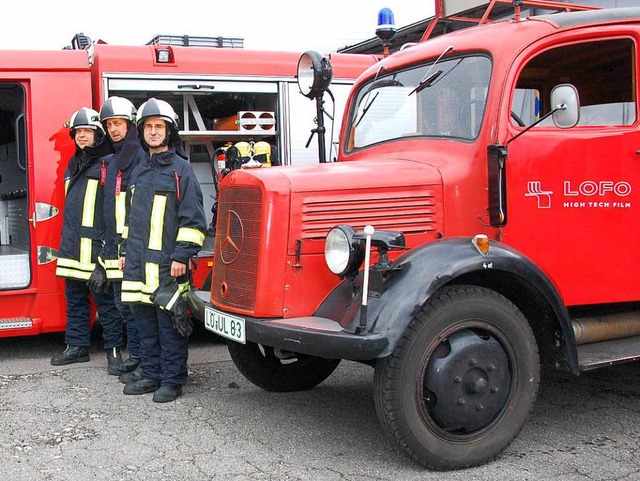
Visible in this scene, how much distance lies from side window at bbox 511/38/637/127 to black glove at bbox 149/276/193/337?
2.31 m

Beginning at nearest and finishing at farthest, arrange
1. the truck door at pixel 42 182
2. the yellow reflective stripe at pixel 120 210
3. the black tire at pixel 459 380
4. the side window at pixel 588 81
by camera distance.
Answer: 1. the black tire at pixel 459 380
2. the side window at pixel 588 81
3. the yellow reflective stripe at pixel 120 210
4. the truck door at pixel 42 182

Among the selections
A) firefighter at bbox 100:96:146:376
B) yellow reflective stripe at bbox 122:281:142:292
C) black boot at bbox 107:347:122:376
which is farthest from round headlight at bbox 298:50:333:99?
black boot at bbox 107:347:122:376

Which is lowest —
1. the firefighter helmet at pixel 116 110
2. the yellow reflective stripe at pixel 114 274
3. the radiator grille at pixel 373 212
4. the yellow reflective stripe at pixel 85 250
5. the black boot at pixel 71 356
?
the black boot at pixel 71 356

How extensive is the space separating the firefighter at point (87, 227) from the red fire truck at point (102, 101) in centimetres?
37

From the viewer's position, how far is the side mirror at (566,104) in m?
3.82

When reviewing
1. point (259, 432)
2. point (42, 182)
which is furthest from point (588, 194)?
point (42, 182)

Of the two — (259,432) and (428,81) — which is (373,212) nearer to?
(428,81)

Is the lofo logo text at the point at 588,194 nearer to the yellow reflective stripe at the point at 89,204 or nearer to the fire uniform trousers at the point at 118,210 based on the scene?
the fire uniform trousers at the point at 118,210

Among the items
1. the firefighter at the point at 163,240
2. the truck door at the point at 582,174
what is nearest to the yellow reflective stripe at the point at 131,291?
the firefighter at the point at 163,240

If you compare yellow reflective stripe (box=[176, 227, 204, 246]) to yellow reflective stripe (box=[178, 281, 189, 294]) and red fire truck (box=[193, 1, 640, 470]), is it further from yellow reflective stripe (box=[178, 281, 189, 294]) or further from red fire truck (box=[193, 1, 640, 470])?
red fire truck (box=[193, 1, 640, 470])

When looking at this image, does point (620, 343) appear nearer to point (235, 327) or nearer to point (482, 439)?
point (482, 439)

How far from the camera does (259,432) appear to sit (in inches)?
172

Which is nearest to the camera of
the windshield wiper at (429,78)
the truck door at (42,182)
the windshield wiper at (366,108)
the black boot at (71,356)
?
the windshield wiper at (429,78)

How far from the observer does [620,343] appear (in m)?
4.42
